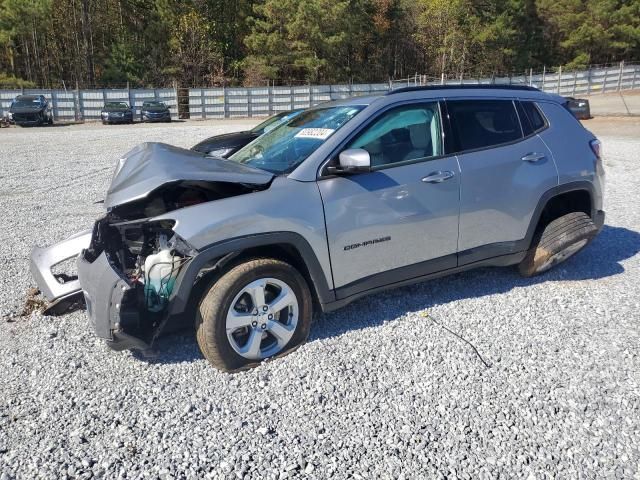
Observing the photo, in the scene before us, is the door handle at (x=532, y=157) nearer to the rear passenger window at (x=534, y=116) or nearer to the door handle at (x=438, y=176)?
the rear passenger window at (x=534, y=116)

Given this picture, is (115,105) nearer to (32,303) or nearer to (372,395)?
(32,303)

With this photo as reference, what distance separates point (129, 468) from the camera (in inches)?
97.8

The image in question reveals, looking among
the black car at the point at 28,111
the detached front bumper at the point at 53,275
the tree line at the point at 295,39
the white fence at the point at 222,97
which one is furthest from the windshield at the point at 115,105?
the detached front bumper at the point at 53,275

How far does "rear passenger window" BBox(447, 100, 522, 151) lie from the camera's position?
161 inches

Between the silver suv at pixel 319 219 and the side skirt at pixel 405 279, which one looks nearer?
the silver suv at pixel 319 219

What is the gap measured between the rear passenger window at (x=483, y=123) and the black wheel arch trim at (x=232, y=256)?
5.13 ft

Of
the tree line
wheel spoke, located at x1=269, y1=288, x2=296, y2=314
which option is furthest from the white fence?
wheel spoke, located at x1=269, y1=288, x2=296, y2=314

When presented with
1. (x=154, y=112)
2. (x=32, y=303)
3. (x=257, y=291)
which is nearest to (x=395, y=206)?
(x=257, y=291)

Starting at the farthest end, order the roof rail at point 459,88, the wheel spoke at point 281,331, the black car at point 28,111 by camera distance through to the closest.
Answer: the black car at point 28,111 → the roof rail at point 459,88 → the wheel spoke at point 281,331

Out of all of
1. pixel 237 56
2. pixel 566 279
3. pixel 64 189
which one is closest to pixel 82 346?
pixel 566 279

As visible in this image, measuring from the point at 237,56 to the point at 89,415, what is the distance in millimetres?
49534

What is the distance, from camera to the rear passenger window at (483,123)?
4.09 metres

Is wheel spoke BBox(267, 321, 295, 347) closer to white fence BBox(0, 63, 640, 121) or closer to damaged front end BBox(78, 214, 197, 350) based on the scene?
damaged front end BBox(78, 214, 197, 350)

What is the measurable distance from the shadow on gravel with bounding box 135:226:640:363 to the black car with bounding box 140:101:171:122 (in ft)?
96.3
